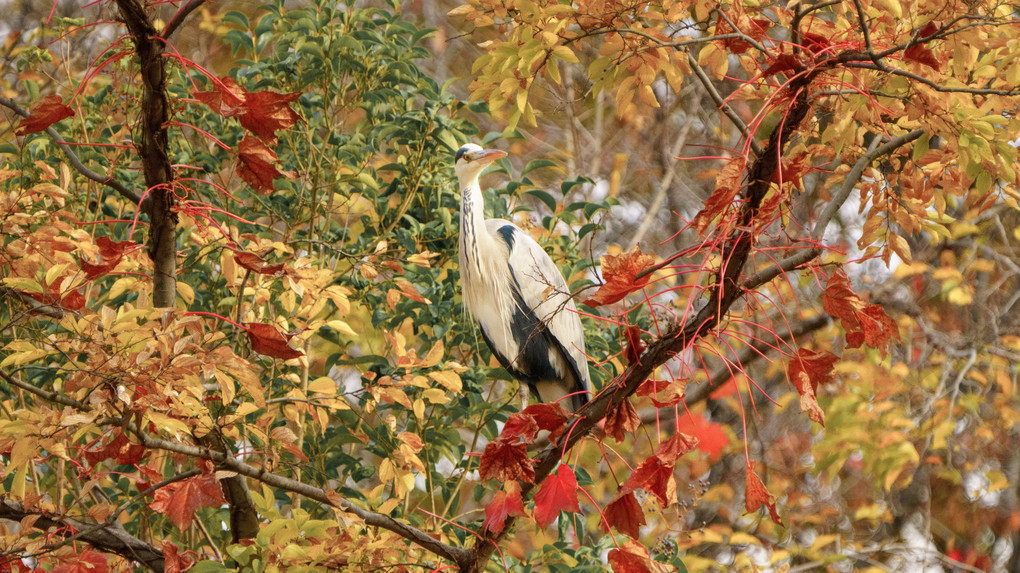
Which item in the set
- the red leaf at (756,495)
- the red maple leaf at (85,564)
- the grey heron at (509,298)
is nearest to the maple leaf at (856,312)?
the red leaf at (756,495)

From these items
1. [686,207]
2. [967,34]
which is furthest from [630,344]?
[686,207]

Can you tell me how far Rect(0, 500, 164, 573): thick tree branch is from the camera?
1.52 metres

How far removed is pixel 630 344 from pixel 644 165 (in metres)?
4.47

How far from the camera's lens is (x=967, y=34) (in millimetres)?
1434

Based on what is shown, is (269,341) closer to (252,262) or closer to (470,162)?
(252,262)

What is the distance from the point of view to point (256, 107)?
4.06ft

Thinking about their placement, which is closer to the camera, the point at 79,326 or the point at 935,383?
the point at 79,326

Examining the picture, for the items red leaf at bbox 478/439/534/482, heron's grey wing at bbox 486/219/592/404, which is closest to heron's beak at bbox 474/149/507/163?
heron's grey wing at bbox 486/219/592/404

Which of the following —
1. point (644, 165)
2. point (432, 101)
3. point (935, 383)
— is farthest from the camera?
point (644, 165)

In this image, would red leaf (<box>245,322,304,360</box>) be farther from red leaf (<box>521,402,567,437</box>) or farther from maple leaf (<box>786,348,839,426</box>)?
maple leaf (<box>786,348,839,426</box>)

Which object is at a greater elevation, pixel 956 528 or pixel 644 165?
pixel 644 165

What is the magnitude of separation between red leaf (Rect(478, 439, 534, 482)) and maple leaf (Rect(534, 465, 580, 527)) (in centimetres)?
7

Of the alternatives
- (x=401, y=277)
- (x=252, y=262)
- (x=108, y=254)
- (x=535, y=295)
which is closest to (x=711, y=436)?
(x=535, y=295)

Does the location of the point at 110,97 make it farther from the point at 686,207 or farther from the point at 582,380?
the point at 686,207
